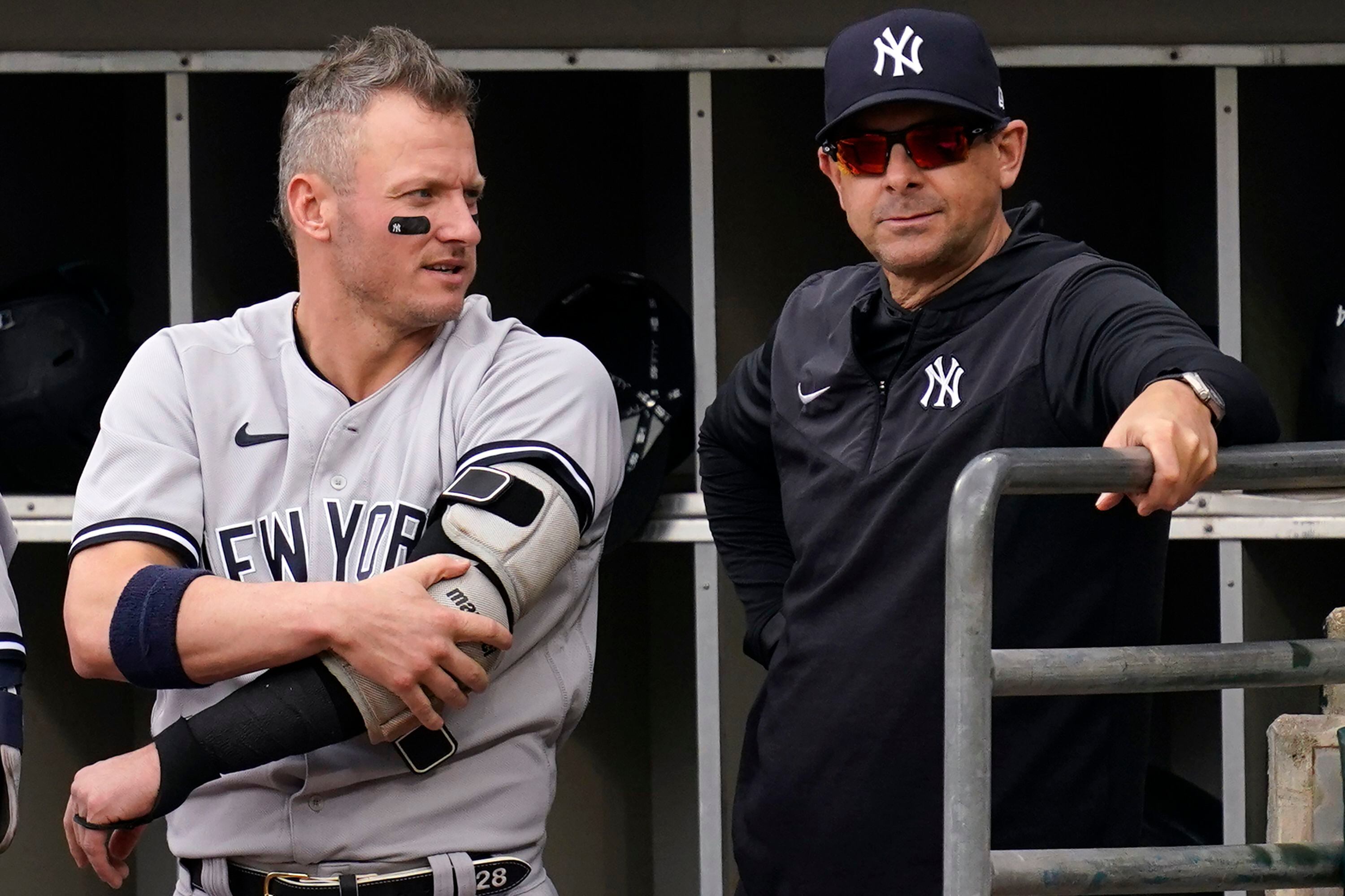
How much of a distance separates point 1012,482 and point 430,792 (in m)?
0.65

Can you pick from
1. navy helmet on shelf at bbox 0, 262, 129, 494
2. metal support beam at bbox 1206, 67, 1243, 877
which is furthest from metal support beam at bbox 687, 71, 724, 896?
navy helmet on shelf at bbox 0, 262, 129, 494

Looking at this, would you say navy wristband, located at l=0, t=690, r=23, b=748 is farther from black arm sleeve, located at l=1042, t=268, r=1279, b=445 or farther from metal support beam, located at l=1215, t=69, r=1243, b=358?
metal support beam, located at l=1215, t=69, r=1243, b=358

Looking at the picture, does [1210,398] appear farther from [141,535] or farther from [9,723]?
[9,723]

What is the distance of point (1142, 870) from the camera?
956mm

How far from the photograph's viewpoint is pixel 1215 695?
8.02 feet

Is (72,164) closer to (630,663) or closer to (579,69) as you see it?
(579,69)

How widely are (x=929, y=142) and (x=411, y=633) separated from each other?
626 mm

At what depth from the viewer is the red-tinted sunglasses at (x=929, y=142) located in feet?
4.60

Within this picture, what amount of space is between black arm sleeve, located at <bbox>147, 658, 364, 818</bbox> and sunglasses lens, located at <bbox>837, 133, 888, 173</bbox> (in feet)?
2.13

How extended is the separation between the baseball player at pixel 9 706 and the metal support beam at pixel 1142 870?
0.88m

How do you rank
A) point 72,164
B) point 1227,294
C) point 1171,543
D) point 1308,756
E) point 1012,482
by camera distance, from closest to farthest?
point 1012,482
point 1308,756
point 1227,294
point 1171,543
point 72,164

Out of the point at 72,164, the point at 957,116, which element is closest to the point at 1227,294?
the point at 957,116

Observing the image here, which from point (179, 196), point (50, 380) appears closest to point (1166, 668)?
point (179, 196)

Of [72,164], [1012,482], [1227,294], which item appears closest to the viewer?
[1012,482]
